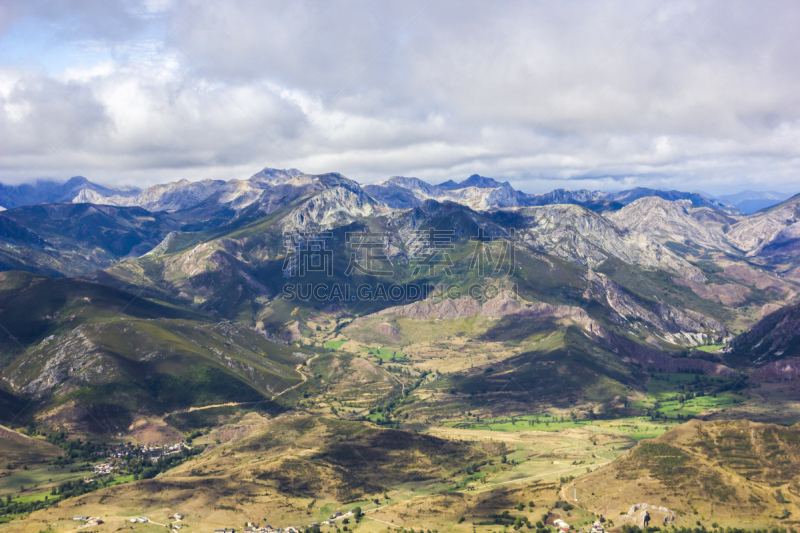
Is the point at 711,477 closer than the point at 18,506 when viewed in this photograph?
Yes

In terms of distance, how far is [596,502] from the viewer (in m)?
147

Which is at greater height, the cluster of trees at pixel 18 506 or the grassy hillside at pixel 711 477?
the grassy hillside at pixel 711 477

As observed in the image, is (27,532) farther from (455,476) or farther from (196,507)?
(455,476)

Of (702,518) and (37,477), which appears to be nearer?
(702,518)

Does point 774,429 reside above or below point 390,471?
above

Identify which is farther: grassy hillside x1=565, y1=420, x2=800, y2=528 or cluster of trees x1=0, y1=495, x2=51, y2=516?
cluster of trees x1=0, y1=495, x2=51, y2=516

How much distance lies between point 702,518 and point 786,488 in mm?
27522

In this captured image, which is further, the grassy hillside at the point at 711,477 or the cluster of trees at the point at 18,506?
the cluster of trees at the point at 18,506

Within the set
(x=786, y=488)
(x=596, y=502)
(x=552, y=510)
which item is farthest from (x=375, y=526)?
(x=786, y=488)

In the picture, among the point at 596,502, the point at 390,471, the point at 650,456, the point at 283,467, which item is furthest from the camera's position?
the point at 390,471

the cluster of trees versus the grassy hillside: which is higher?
the grassy hillside

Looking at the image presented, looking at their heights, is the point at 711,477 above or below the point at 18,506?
above

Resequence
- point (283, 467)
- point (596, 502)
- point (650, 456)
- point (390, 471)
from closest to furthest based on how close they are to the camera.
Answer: point (596, 502), point (650, 456), point (283, 467), point (390, 471)

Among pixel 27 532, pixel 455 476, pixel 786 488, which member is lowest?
pixel 455 476
